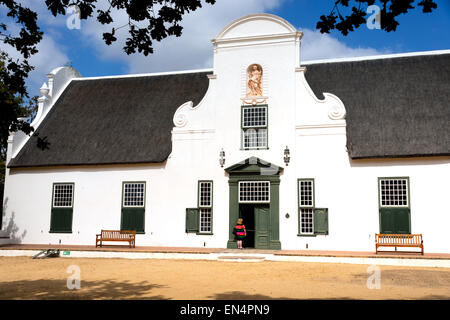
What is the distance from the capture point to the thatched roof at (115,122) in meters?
21.3

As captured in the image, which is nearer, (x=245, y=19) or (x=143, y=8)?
(x=143, y=8)

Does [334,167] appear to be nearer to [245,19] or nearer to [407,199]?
[407,199]

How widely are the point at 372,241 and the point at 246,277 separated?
24.3ft

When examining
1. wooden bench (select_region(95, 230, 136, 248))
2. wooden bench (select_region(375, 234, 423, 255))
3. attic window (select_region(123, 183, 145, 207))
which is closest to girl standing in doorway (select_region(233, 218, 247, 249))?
wooden bench (select_region(95, 230, 136, 248))

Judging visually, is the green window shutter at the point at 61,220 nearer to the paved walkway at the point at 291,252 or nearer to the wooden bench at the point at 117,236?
the paved walkway at the point at 291,252

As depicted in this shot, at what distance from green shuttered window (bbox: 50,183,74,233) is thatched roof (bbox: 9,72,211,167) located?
1182mm

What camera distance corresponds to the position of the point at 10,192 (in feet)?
73.8

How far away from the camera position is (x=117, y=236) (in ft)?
65.6

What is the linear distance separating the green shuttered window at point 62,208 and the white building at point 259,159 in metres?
0.05

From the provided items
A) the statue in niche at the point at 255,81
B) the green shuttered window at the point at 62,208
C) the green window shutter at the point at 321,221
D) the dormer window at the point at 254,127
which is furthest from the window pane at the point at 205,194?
the green shuttered window at the point at 62,208

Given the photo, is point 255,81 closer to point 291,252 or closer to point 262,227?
point 262,227

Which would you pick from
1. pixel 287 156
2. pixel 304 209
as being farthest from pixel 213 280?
pixel 287 156

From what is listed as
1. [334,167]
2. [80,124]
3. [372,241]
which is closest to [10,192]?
[80,124]

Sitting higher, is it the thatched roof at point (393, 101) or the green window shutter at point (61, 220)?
the thatched roof at point (393, 101)
